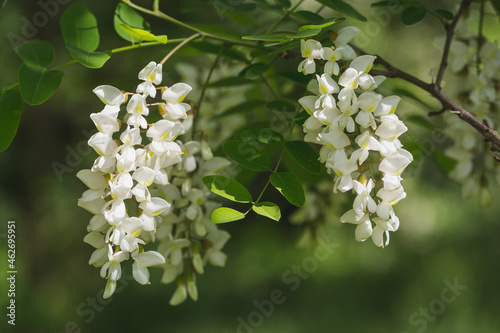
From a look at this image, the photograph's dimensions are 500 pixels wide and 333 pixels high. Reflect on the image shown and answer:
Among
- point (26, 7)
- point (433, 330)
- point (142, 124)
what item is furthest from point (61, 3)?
point (433, 330)

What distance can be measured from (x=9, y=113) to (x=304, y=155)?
13.8 inches

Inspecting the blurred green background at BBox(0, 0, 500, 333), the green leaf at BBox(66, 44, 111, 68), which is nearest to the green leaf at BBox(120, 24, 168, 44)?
the green leaf at BBox(66, 44, 111, 68)

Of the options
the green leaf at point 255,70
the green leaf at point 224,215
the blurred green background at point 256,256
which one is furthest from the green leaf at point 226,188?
the blurred green background at point 256,256

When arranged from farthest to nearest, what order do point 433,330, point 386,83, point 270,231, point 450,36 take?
point 270,231 → point 433,330 → point 386,83 → point 450,36

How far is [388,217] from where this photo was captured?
0.53 metres

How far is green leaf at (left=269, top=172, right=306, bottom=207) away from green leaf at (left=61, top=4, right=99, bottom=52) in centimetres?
30

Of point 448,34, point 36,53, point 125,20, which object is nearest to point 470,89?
point 448,34

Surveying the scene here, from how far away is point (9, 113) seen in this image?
59cm

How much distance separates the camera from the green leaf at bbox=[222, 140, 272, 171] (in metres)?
0.60

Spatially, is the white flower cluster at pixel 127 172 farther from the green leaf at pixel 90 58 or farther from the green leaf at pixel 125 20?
the green leaf at pixel 125 20

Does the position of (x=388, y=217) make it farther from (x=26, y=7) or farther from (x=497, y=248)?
(x=497, y=248)

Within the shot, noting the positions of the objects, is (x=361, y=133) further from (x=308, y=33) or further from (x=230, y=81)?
(x=230, y=81)

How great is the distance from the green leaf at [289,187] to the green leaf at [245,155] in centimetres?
4

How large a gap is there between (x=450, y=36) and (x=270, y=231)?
1614 mm
